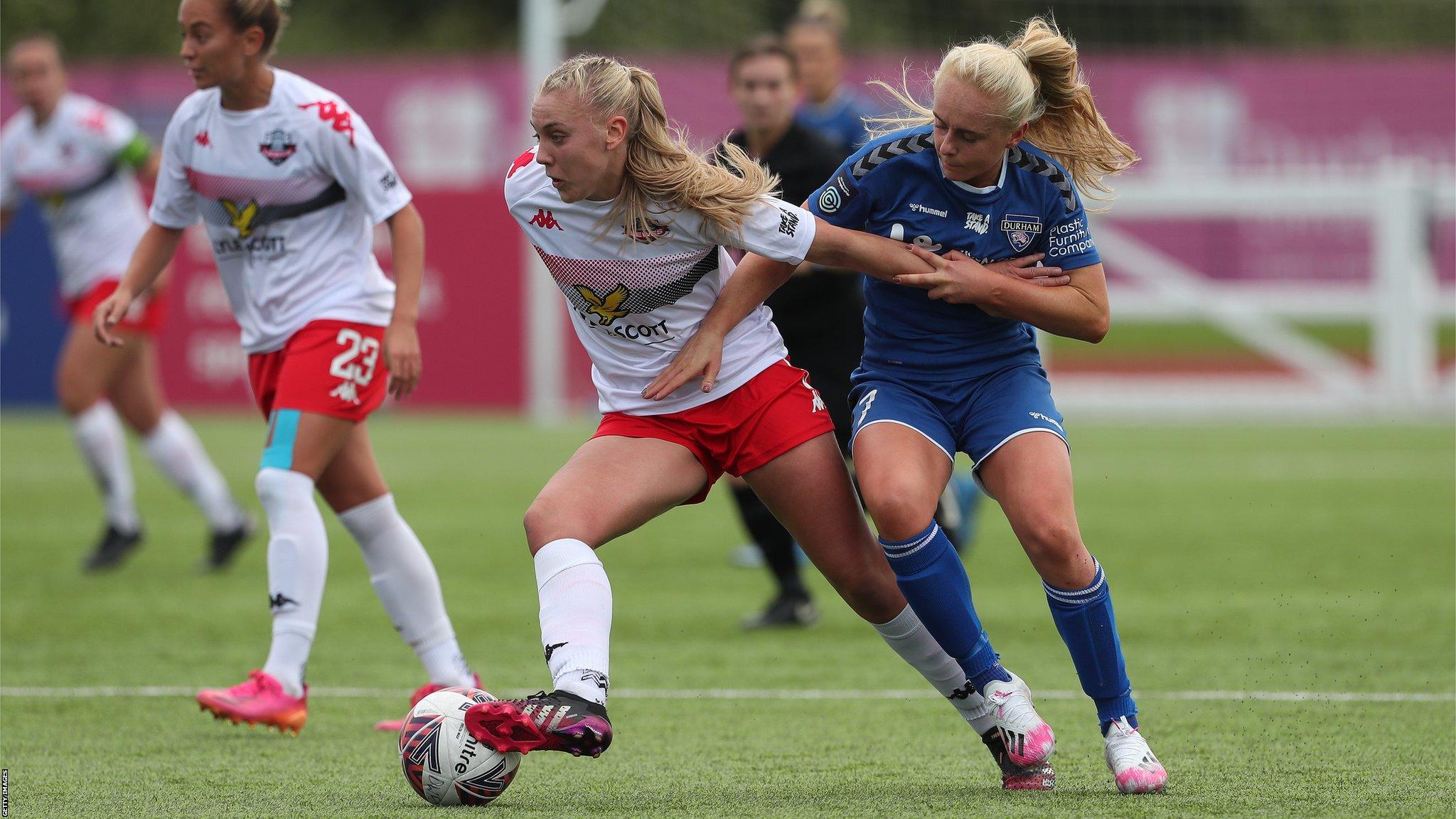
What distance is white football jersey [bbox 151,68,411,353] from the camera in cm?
517

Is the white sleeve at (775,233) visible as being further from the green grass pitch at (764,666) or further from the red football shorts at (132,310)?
the red football shorts at (132,310)

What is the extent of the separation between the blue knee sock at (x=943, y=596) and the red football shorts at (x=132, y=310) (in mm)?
5336

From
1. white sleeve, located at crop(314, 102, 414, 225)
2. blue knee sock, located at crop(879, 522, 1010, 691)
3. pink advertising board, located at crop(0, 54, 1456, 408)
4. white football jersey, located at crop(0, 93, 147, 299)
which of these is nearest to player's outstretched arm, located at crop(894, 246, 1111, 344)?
blue knee sock, located at crop(879, 522, 1010, 691)

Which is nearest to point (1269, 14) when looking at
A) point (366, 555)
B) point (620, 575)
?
point (620, 575)

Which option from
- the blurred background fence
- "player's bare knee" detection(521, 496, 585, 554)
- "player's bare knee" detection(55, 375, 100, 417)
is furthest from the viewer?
the blurred background fence

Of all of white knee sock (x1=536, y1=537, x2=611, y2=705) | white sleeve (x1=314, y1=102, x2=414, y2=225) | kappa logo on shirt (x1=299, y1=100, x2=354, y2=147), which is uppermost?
kappa logo on shirt (x1=299, y1=100, x2=354, y2=147)

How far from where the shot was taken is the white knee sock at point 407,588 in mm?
5266

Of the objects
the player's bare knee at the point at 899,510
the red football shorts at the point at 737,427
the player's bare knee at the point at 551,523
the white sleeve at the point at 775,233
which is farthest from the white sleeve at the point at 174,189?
the player's bare knee at the point at 899,510

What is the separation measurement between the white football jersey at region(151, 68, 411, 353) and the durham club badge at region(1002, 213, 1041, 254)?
188 cm

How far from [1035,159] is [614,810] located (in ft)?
6.12

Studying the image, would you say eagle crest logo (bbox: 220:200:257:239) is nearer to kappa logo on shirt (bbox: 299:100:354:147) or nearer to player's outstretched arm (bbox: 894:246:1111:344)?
kappa logo on shirt (bbox: 299:100:354:147)

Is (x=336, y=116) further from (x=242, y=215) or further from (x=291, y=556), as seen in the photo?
(x=291, y=556)

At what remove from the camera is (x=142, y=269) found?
5328 mm

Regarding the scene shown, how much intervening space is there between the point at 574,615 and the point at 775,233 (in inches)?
40.3
